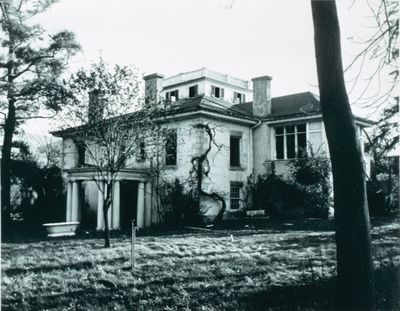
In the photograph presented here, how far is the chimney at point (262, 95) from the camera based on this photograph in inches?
933

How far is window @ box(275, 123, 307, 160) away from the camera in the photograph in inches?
879

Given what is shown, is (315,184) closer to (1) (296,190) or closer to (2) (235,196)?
(1) (296,190)

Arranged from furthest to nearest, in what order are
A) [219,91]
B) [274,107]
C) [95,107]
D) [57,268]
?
[219,91], [274,107], [95,107], [57,268]

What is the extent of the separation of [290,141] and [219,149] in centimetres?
414

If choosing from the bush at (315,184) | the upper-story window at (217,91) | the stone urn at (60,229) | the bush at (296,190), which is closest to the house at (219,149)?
the bush at (296,190)

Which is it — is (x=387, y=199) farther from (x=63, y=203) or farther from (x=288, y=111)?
(x=63, y=203)

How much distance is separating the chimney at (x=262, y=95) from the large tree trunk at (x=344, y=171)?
717 inches

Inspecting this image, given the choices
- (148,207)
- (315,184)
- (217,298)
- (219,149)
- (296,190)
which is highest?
(219,149)

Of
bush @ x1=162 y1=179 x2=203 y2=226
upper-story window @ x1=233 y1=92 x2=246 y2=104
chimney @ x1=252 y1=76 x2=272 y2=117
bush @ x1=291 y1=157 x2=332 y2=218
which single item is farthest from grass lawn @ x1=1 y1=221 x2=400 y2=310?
upper-story window @ x1=233 y1=92 x2=246 y2=104

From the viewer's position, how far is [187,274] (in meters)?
8.55

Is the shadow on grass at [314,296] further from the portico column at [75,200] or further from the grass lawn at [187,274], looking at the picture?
the portico column at [75,200]

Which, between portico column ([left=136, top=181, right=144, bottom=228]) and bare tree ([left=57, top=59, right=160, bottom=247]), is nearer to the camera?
bare tree ([left=57, top=59, right=160, bottom=247])

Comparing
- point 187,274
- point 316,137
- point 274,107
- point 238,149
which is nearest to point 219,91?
point 274,107

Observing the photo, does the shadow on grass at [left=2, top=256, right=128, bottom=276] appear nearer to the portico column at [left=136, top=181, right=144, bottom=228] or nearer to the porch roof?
the porch roof
